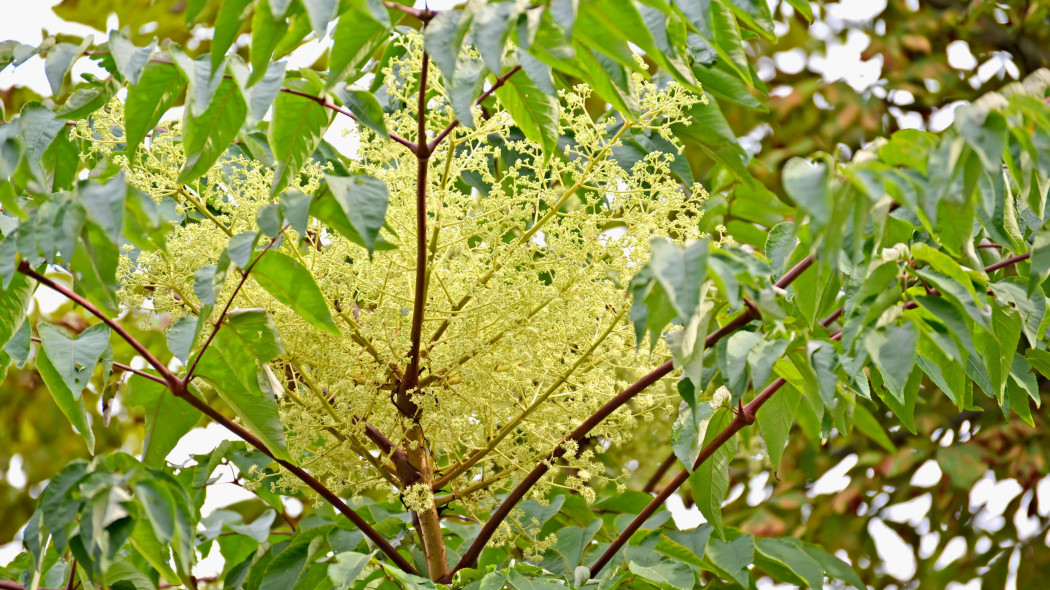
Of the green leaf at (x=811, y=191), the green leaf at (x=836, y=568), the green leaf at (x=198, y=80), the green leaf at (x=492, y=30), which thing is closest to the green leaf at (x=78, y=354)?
the green leaf at (x=198, y=80)

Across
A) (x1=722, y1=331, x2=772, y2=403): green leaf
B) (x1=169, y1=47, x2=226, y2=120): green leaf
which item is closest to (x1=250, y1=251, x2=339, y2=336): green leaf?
(x1=169, y1=47, x2=226, y2=120): green leaf

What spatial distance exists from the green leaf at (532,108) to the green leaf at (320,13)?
0.36 m

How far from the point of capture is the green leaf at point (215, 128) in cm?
142

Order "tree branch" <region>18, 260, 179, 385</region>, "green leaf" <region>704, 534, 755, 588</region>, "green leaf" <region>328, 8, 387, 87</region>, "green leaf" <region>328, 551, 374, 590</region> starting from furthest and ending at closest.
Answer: "green leaf" <region>704, 534, 755, 588</region> < "green leaf" <region>328, 551, 374, 590</region> < "tree branch" <region>18, 260, 179, 385</region> < "green leaf" <region>328, 8, 387, 87</region>

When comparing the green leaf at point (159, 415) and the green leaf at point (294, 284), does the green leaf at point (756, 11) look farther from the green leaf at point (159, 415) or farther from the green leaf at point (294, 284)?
the green leaf at point (159, 415)

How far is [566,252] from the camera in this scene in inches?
62.4

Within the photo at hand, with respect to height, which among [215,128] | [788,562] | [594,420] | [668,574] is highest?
[215,128]

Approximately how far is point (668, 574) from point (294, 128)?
99 cm

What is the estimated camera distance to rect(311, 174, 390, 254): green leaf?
117 cm

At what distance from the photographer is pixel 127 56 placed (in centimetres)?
130

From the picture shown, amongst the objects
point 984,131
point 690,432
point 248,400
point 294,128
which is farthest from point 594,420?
point 984,131

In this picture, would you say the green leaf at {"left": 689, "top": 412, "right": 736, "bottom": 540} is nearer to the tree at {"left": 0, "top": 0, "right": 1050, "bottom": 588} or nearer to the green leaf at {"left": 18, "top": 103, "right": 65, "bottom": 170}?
the tree at {"left": 0, "top": 0, "right": 1050, "bottom": 588}

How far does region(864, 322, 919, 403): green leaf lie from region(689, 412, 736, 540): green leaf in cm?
57

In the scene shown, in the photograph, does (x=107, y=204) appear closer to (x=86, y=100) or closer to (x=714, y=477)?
(x=86, y=100)
